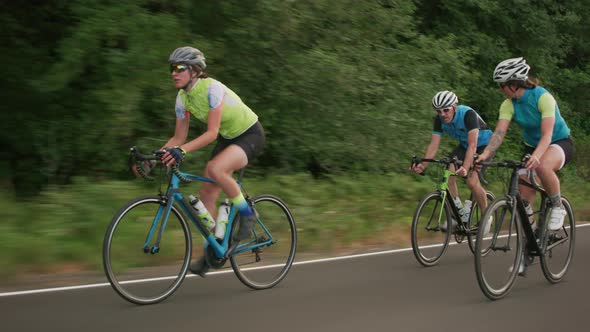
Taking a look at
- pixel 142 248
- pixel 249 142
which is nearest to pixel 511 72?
pixel 249 142

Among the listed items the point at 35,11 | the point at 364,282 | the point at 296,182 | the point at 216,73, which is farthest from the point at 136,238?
the point at 35,11

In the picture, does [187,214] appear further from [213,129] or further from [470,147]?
[470,147]

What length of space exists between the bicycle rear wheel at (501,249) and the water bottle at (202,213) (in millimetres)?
2227

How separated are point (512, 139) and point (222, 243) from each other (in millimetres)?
18319

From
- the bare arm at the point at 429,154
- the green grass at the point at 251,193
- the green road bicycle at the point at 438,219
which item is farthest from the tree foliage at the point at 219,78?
the green road bicycle at the point at 438,219

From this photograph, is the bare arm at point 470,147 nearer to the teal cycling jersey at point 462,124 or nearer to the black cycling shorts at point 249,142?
the teal cycling jersey at point 462,124

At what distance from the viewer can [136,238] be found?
6.09 metres

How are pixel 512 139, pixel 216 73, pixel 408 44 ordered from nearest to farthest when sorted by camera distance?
pixel 216 73 → pixel 408 44 → pixel 512 139

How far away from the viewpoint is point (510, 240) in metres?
6.64

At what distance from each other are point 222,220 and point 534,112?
2948 millimetres

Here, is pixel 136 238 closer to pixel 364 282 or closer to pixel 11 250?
pixel 11 250

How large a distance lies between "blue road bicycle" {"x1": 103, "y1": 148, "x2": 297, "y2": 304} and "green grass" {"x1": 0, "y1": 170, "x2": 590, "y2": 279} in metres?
0.90

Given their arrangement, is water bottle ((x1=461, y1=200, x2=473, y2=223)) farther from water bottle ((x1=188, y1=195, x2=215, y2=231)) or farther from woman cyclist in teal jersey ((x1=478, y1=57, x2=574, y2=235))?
water bottle ((x1=188, y1=195, x2=215, y2=231))

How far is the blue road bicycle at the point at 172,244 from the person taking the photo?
588cm
